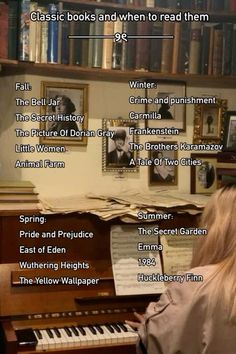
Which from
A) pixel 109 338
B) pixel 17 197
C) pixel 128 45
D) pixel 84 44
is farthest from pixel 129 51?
pixel 109 338

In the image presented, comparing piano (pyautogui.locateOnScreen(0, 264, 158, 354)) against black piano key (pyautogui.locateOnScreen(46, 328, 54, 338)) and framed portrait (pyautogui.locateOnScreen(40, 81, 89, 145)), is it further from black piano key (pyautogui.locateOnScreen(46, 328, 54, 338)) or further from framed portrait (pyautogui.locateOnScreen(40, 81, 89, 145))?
framed portrait (pyautogui.locateOnScreen(40, 81, 89, 145))

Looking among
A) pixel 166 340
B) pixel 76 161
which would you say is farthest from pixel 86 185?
pixel 166 340

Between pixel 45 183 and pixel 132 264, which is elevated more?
pixel 45 183

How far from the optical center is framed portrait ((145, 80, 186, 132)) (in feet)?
5.26

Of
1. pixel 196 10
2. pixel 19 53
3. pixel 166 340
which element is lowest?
→ pixel 166 340

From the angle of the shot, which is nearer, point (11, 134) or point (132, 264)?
point (132, 264)

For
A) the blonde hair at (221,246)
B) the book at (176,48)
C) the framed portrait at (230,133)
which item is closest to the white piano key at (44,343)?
the blonde hair at (221,246)

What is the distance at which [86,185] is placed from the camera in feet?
5.44

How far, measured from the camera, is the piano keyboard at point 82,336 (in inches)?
52.5

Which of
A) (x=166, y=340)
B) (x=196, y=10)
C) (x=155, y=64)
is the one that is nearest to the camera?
(x=166, y=340)

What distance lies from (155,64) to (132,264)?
579 mm

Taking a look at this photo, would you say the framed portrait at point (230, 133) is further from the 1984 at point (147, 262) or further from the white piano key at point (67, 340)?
the white piano key at point (67, 340)

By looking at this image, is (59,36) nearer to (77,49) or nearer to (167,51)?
(77,49)

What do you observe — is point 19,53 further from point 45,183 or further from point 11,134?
point 45,183
